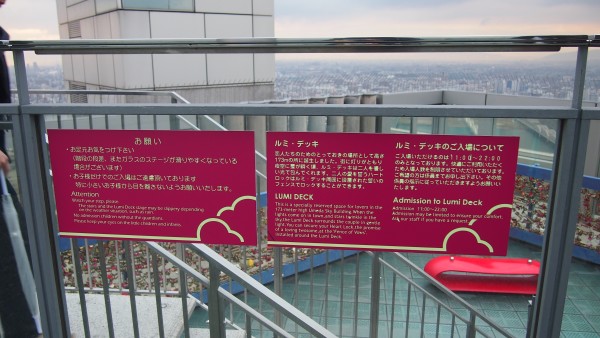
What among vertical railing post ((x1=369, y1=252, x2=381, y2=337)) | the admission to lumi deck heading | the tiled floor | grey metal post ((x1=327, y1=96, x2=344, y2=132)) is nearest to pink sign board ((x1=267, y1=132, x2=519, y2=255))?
the admission to lumi deck heading

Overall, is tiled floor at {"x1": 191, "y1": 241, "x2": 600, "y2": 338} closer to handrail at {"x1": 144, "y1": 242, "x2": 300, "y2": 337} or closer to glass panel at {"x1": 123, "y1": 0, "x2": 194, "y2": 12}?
handrail at {"x1": 144, "y1": 242, "x2": 300, "y2": 337}

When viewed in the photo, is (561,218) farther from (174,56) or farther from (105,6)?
(105,6)

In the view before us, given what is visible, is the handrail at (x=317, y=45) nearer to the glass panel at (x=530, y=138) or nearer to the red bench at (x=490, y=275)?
the glass panel at (x=530, y=138)

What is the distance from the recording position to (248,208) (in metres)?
2.07

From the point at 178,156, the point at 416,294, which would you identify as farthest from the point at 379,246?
the point at 416,294

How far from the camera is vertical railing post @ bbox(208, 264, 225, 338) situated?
6.98 feet

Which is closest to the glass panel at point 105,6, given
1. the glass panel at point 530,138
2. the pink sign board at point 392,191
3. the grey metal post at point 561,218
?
the glass panel at point 530,138

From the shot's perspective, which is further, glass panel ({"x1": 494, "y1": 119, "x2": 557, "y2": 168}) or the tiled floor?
the tiled floor

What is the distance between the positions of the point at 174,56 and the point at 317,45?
7196 millimetres

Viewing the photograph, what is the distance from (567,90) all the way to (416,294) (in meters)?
6.33

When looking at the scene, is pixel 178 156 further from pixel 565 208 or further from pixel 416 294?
pixel 416 294

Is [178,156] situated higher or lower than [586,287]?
higher

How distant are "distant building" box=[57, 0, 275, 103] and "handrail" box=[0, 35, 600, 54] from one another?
19.5ft

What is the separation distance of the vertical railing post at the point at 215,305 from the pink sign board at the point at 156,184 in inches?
6.3
